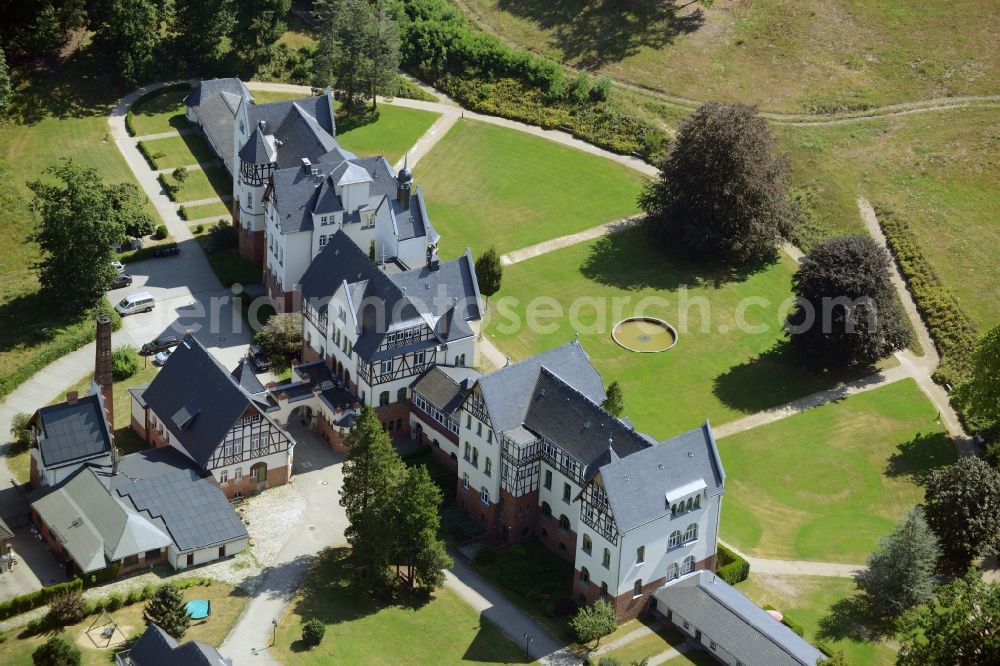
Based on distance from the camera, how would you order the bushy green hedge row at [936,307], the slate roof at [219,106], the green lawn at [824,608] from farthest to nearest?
the slate roof at [219,106] < the bushy green hedge row at [936,307] < the green lawn at [824,608]

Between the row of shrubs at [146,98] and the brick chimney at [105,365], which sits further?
the row of shrubs at [146,98]

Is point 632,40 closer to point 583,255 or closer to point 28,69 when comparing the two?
point 583,255

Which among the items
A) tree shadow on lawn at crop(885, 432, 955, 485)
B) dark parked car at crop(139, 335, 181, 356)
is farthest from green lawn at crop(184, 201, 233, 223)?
tree shadow on lawn at crop(885, 432, 955, 485)

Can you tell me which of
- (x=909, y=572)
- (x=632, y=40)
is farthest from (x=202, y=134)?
(x=909, y=572)

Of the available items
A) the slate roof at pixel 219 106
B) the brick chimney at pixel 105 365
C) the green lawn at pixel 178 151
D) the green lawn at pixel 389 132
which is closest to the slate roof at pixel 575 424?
Result: the brick chimney at pixel 105 365

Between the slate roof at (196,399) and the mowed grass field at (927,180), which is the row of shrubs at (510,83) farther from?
the slate roof at (196,399)

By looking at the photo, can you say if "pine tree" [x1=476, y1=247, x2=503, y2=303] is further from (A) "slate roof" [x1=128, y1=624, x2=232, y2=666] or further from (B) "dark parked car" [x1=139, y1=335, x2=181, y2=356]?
(A) "slate roof" [x1=128, y1=624, x2=232, y2=666]
